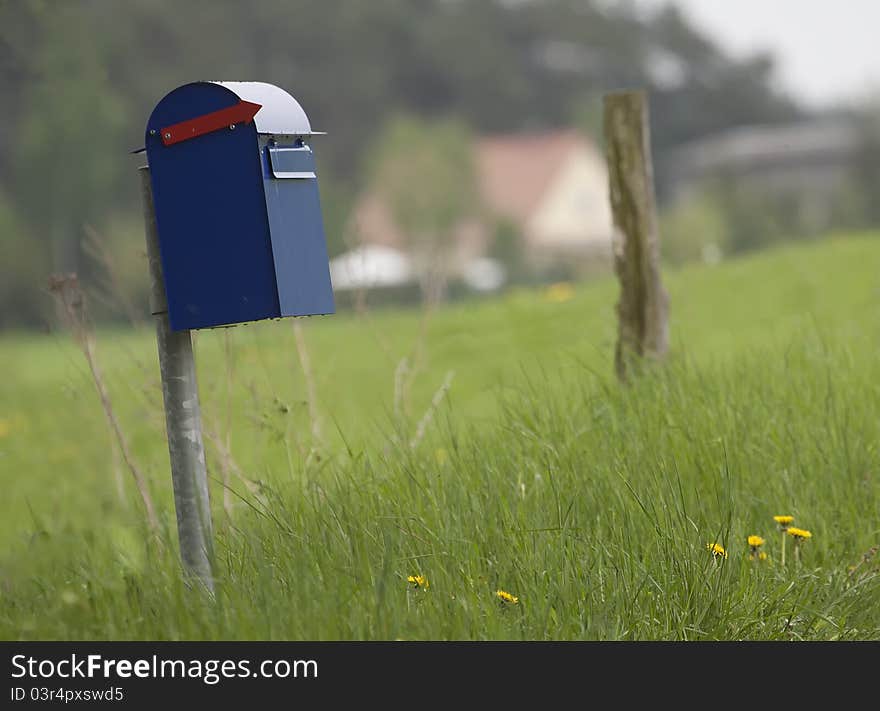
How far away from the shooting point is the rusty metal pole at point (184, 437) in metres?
3.48

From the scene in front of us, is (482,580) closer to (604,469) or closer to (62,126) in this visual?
(604,469)

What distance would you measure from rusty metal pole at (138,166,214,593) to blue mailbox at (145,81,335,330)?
0.06 metres

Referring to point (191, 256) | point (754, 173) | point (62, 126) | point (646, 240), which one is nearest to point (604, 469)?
point (191, 256)

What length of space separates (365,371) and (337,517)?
1008 centimetres

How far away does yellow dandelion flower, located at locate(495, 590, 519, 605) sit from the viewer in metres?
3.40

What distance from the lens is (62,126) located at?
1468 inches

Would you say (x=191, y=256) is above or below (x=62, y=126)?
below

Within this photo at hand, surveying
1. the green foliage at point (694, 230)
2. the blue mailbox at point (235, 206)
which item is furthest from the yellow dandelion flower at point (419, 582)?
the green foliage at point (694, 230)

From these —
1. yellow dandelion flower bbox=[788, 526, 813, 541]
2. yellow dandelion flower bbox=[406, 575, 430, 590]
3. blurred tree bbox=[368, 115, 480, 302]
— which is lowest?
yellow dandelion flower bbox=[788, 526, 813, 541]

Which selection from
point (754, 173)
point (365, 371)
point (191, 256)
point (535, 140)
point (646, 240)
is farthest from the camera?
point (754, 173)

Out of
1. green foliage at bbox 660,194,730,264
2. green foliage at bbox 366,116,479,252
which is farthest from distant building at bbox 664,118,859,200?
green foliage at bbox 660,194,730,264

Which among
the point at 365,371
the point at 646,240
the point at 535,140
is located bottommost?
the point at 365,371

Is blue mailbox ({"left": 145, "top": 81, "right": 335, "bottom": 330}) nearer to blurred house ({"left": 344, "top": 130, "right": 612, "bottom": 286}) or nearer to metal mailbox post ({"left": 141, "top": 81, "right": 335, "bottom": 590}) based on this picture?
metal mailbox post ({"left": 141, "top": 81, "right": 335, "bottom": 590})
